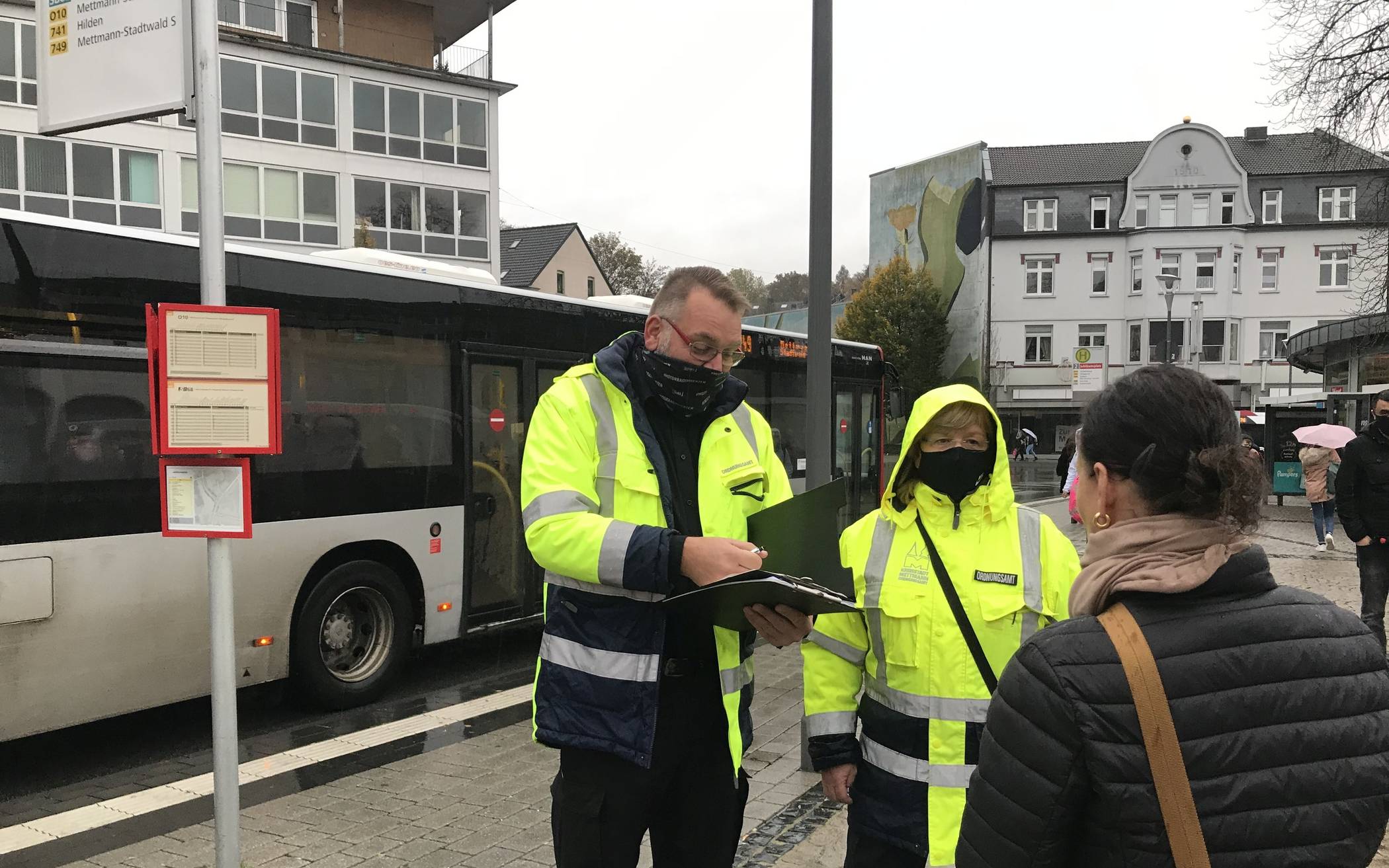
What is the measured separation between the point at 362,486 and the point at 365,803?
2.58 meters

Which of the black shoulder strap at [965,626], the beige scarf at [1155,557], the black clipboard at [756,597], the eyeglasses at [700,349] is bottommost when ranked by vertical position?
the black shoulder strap at [965,626]

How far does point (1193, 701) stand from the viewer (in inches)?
56.6

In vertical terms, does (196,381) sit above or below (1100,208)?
below

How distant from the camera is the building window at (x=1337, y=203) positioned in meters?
49.6

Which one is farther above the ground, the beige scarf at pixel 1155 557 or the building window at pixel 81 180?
the building window at pixel 81 180

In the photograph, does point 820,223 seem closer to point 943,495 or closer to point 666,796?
point 943,495

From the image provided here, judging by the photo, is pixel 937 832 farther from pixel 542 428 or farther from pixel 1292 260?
pixel 1292 260

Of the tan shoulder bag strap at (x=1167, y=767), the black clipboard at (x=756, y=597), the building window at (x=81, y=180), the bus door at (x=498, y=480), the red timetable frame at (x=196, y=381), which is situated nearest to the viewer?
the tan shoulder bag strap at (x=1167, y=767)

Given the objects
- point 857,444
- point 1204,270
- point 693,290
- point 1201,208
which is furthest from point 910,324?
point 693,290

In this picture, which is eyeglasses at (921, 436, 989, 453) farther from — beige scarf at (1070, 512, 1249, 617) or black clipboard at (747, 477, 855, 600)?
beige scarf at (1070, 512, 1249, 617)

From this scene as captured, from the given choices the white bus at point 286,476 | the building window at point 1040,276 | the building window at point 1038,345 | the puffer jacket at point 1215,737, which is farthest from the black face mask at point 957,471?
the building window at point 1040,276

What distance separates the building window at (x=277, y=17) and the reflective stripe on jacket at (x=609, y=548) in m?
35.0

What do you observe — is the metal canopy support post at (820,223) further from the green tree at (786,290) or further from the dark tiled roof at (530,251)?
the green tree at (786,290)

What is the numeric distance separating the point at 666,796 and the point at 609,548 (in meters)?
0.75
